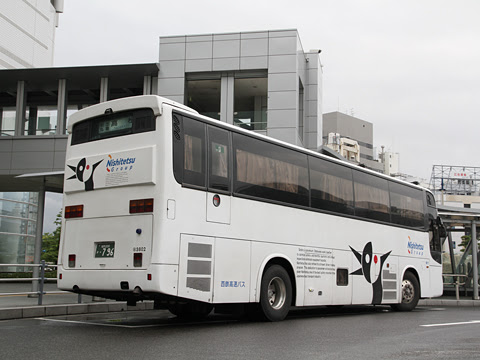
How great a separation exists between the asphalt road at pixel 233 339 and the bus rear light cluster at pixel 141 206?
6.19 ft

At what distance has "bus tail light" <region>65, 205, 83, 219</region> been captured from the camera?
33.6 feet

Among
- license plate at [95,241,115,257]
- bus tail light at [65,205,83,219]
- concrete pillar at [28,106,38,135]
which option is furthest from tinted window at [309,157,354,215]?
concrete pillar at [28,106,38,135]

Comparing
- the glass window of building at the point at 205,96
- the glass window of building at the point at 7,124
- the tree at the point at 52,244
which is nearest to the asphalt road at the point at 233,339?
the glass window of building at the point at 7,124

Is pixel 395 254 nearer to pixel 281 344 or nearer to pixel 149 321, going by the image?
pixel 149 321

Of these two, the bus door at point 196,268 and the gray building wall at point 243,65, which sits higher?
the gray building wall at point 243,65

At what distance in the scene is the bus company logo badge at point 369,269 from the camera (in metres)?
13.8

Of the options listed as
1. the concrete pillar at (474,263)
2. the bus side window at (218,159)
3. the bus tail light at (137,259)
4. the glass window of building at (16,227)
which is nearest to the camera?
the bus tail light at (137,259)

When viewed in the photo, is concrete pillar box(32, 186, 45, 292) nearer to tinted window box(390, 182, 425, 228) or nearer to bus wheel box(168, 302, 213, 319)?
bus wheel box(168, 302, 213, 319)

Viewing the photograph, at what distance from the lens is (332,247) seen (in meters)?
12.9

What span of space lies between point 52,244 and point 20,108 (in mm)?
23393

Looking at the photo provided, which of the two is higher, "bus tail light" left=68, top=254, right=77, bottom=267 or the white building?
the white building

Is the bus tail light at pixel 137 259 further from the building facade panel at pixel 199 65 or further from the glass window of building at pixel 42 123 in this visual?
the building facade panel at pixel 199 65

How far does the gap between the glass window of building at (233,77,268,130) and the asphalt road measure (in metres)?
15.1

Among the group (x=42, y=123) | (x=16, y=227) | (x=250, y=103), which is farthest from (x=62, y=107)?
(x=16, y=227)
